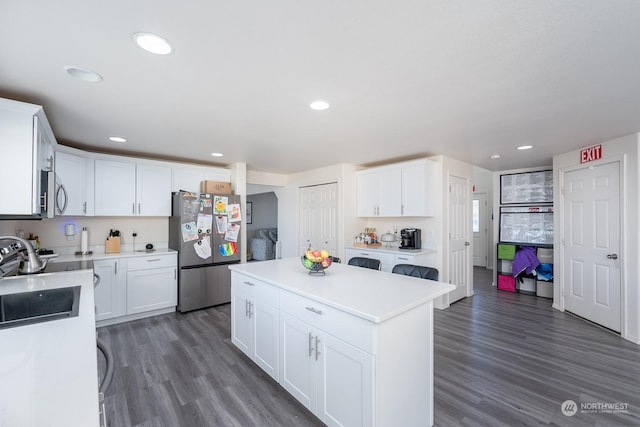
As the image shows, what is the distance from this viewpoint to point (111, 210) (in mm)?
3826

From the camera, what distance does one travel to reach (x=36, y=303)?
173 centimetres

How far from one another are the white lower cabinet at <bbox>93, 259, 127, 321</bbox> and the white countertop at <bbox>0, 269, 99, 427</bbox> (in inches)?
106

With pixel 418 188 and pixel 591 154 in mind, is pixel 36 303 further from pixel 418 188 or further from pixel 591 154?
→ pixel 591 154

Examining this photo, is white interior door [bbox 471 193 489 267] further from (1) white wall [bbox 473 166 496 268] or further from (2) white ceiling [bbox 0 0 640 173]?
(2) white ceiling [bbox 0 0 640 173]

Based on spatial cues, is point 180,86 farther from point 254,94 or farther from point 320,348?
point 320,348

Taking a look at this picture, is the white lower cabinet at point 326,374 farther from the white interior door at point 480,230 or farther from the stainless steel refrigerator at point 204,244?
the white interior door at point 480,230

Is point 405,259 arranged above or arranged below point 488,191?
below

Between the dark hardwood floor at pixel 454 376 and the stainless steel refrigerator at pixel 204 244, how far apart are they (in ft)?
1.68

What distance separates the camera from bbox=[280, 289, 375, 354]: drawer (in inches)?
59.3

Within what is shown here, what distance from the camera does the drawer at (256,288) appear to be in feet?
7.48

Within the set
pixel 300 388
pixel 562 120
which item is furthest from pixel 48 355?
pixel 562 120

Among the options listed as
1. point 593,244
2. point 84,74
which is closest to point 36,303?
point 84,74

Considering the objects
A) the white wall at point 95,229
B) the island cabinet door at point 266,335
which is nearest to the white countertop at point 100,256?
the white wall at point 95,229

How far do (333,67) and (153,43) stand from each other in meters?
1.00
